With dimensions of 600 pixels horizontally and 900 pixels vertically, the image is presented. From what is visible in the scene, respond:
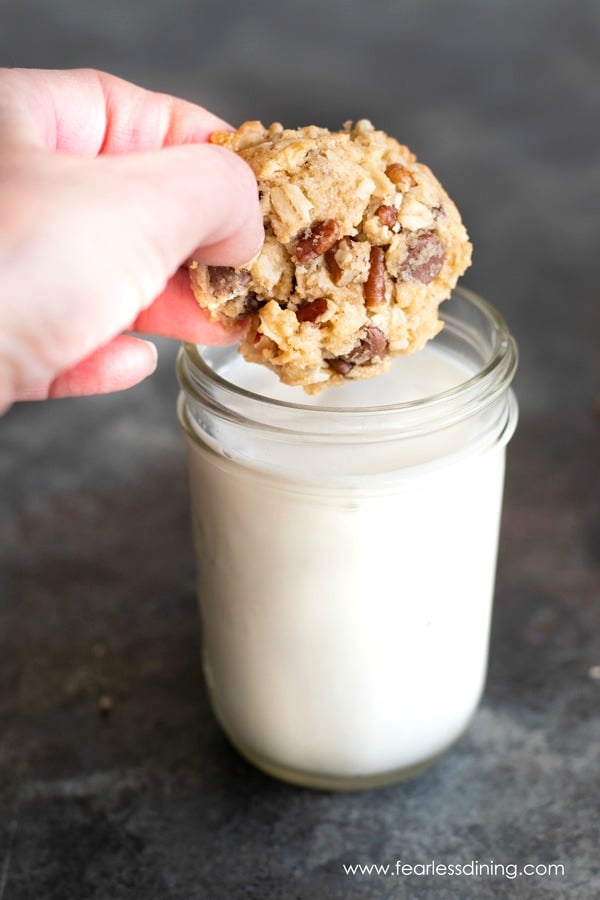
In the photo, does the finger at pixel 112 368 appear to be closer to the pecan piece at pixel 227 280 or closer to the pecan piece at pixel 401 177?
the pecan piece at pixel 227 280

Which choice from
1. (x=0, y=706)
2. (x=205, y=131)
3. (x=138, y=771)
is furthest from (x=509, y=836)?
(x=205, y=131)

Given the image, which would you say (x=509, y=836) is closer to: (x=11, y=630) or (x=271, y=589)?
(x=271, y=589)

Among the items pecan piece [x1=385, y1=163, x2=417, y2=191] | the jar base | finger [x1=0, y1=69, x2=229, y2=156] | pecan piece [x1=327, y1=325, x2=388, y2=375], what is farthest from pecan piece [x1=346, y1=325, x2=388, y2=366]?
the jar base

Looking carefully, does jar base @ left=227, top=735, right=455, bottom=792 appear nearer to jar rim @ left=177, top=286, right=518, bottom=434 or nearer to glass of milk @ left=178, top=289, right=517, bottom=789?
glass of milk @ left=178, top=289, right=517, bottom=789

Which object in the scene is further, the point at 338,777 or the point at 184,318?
the point at 338,777

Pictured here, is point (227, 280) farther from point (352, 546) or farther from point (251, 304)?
point (352, 546)

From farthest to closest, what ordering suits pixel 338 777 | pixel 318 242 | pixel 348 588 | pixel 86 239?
pixel 338 777
pixel 348 588
pixel 318 242
pixel 86 239

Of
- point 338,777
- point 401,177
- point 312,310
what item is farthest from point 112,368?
point 338,777
